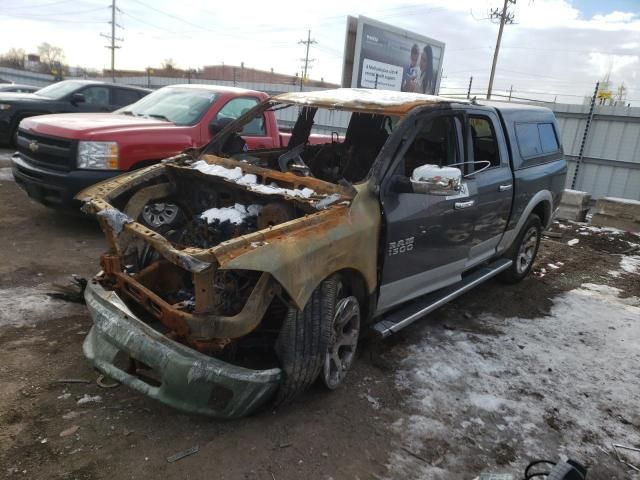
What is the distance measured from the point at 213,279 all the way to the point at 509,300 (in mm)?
3776

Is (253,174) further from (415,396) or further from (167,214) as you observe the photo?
(415,396)

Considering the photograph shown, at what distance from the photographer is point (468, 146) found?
4.10 m

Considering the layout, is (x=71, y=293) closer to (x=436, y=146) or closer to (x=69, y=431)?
(x=69, y=431)

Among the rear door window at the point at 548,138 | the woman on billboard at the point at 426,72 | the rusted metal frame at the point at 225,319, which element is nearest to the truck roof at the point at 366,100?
the rear door window at the point at 548,138

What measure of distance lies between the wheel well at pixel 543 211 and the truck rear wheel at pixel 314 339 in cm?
336

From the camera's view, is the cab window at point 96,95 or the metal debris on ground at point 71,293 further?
the cab window at point 96,95

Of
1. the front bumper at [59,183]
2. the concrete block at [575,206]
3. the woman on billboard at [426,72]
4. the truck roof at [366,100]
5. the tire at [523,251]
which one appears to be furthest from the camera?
the woman on billboard at [426,72]

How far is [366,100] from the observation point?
149 inches

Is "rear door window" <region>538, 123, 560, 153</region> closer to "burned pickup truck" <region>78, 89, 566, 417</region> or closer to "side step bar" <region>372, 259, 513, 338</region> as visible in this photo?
"burned pickup truck" <region>78, 89, 566, 417</region>

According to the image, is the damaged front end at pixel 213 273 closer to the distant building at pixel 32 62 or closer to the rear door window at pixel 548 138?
the rear door window at pixel 548 138

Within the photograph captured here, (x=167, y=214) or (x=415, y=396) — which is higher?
(x=167, y=214)

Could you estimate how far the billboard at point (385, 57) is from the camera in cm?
1050

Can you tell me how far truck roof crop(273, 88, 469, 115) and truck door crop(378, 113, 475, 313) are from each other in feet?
0.50

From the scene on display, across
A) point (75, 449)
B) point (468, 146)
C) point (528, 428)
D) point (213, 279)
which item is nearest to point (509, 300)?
point (468, 146)
